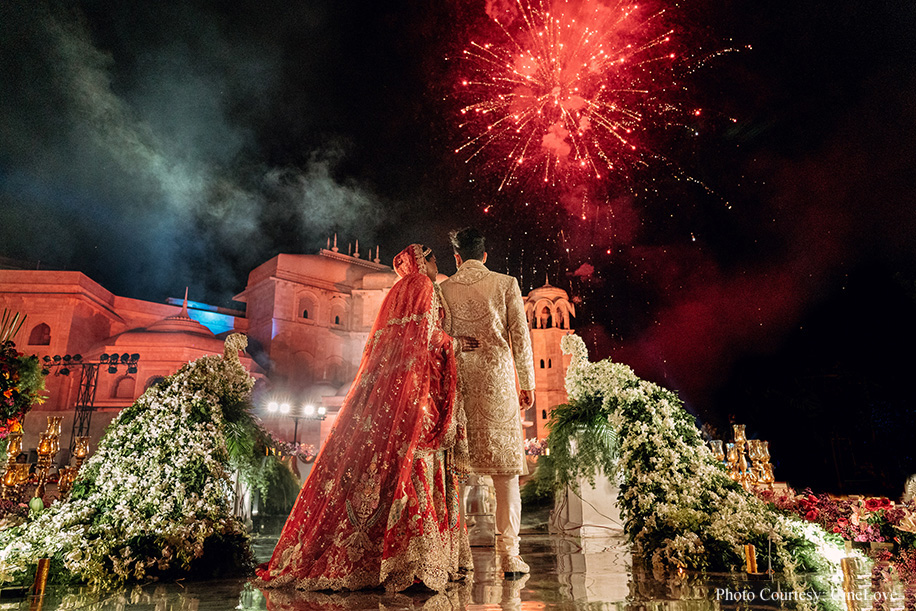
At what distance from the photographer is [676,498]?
389cm

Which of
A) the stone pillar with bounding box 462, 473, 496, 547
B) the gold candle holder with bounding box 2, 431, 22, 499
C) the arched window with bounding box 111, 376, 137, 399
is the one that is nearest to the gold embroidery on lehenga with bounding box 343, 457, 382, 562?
the stone pillar with bounding box 462, 473, 496, 547

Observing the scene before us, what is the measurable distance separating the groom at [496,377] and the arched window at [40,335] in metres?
28.3

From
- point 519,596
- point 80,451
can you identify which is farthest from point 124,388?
point 519,596

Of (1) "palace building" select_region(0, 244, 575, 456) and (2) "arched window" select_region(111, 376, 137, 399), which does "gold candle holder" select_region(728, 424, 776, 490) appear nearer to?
(1) "palace building" select_region(0, 244, 575, 456)

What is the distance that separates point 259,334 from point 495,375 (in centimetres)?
3138

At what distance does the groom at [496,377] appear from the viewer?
339cm

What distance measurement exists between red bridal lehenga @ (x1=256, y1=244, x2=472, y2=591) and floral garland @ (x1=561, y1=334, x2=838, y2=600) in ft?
5.12

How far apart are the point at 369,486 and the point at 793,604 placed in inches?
86.9

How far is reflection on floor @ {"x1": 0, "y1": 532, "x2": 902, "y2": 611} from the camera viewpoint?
238 cm

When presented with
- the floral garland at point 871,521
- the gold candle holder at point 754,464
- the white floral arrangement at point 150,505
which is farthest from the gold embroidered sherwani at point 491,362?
the gold candle holder at point 754,464

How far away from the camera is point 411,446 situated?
304 cm

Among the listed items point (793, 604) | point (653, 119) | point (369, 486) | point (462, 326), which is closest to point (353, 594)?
point (369, 486)

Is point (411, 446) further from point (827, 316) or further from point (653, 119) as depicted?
point (827, 316)

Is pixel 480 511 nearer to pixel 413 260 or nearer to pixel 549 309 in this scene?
pixel 413 260
